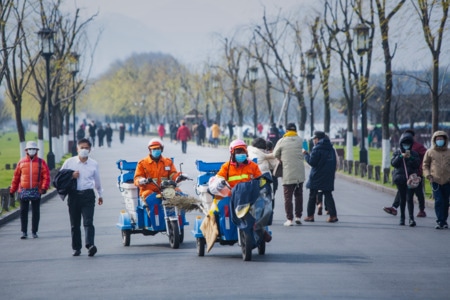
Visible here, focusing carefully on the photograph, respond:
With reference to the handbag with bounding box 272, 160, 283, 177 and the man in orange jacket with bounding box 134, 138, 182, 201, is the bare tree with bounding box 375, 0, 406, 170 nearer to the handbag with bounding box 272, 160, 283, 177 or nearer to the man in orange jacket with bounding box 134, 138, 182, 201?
the handbag with bounding box 272, 160, 283, 177

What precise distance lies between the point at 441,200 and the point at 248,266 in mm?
6363

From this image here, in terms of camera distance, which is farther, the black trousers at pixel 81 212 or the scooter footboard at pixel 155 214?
the scooter footboard at pixel 155 214

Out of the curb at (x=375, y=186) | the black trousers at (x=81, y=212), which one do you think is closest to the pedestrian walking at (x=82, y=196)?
the black trousers at (x=81, y=212)

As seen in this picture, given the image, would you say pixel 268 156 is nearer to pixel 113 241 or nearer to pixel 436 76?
pixel 113 241

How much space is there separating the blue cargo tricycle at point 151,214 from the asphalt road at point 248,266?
255 mm

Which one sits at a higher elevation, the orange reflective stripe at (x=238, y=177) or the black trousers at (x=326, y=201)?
the orange reflective stripe at (x=238, y=177)

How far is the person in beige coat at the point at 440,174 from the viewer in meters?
18.0

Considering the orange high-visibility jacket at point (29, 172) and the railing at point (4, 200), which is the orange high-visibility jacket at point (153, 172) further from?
the railing at point (4, 200)

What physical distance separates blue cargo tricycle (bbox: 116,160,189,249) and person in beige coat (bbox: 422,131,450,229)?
16.0 ft

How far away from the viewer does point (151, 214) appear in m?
15.3

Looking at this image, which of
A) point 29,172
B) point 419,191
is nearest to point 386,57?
point 419,191

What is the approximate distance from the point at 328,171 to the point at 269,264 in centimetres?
662

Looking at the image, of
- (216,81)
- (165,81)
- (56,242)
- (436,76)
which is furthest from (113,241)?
(165,81)

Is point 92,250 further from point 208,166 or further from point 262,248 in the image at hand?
point 262,248
